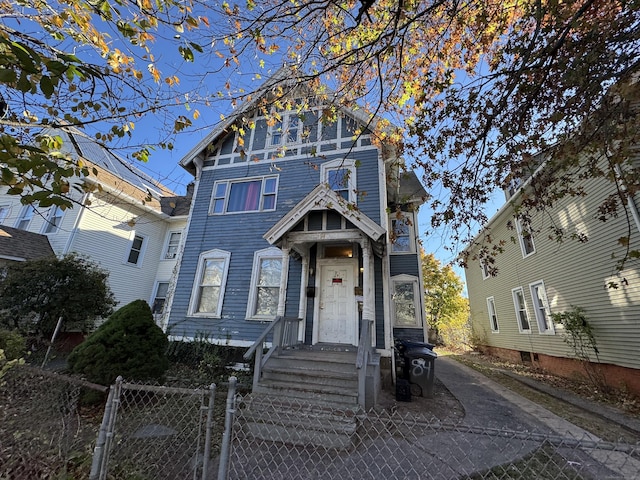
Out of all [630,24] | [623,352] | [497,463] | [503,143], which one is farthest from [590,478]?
[623,352]

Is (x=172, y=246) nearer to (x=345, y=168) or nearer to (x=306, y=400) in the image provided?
(x=345, y=168)

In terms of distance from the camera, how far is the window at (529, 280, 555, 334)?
1030cm

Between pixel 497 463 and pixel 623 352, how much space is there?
6457 mm

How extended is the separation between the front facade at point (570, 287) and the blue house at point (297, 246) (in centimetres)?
272

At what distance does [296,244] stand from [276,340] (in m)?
2.41

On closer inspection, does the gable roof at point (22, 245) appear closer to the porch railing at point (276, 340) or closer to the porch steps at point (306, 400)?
the porch railing at point (276, 340)

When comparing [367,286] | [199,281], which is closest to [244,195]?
[199,281]

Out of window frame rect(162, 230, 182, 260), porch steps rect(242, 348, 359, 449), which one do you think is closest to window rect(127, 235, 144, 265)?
window frame rect(162, 230, 182, 260)

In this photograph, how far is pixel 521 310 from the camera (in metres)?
12.2

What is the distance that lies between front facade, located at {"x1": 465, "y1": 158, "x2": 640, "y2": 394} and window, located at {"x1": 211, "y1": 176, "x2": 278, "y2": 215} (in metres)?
6.40

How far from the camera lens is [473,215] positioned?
4.36 metres

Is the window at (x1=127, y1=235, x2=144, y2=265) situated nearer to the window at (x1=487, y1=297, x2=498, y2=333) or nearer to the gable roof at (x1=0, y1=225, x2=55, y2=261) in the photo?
the gable roof at (x1=0, y1=225, x2=55, y2=261)

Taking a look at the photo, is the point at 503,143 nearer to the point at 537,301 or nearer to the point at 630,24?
the point at 630,24

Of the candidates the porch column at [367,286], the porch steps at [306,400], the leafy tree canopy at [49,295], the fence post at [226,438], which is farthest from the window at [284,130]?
the fence post at [226,438]
